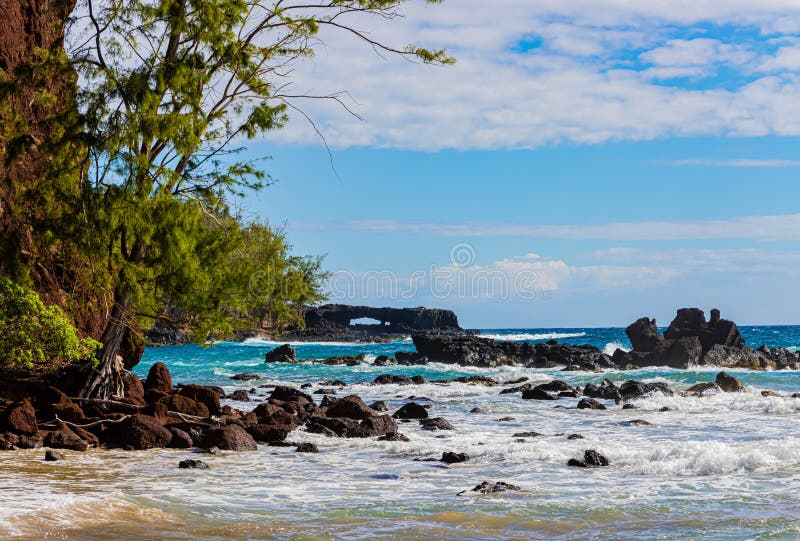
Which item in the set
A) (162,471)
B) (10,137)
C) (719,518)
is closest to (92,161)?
(10,137)

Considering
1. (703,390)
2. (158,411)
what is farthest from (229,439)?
(703,390)

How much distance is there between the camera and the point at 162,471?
39.7ft

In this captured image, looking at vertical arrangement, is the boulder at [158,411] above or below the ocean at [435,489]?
above

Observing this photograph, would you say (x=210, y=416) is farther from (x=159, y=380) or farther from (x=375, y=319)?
(x=375, y=319)

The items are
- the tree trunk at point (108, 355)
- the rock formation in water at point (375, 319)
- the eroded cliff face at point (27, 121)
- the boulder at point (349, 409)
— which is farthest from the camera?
the rock formation in water at point (375, 319)

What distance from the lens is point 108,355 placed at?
16.8 meters

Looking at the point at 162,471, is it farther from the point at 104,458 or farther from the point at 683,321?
the point at 683,321

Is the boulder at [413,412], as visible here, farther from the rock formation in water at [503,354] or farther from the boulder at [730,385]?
the rock formation in water at [503,354]

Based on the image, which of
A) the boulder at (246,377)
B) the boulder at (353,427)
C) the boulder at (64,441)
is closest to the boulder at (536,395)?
the boulder at (353,427)

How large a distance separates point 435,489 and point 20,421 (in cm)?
767

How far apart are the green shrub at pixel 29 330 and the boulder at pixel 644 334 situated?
36.9 meters

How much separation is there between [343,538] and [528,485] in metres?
3.64

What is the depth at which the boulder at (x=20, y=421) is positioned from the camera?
14164 millimetres

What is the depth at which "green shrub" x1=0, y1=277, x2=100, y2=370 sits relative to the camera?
600 inches
